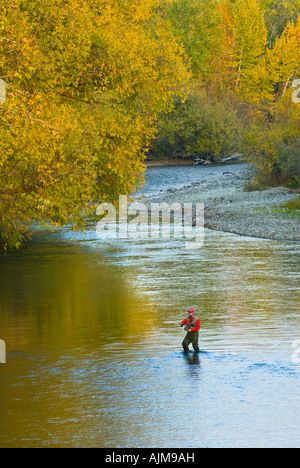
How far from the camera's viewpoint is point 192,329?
15086mm

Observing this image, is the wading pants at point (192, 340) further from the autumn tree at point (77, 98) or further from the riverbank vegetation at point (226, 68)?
the riverbank vegetation at point (226, 68)

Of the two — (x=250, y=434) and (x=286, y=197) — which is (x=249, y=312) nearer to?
(x=250, y=434)

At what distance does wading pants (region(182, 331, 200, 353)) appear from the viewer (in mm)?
15312

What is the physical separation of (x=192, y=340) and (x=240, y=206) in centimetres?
2775

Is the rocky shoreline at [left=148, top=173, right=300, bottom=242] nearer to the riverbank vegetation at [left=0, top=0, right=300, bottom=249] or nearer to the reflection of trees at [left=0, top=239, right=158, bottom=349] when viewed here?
the reflection of trees at [left=0, top=239, right=158, bottom=349]

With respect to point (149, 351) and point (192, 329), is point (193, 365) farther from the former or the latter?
point (149, 351)

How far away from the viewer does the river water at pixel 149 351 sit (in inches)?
460

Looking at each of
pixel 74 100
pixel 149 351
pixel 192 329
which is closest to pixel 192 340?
pixel 192 329

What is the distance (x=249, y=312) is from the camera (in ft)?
63.3

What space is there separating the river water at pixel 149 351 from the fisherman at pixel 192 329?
0.25 m

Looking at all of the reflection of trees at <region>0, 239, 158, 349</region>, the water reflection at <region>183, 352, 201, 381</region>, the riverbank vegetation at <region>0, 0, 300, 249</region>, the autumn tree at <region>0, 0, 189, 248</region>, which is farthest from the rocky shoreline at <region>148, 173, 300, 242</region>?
the water reflection at <region>183, 352, 201, 381</region>

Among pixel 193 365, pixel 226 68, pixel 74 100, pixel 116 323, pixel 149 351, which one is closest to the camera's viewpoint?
pixel 193 365
